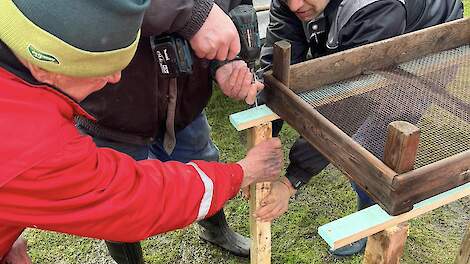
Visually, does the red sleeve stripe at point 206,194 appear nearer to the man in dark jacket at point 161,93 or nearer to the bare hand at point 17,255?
the man in dark jacket at point 161,93

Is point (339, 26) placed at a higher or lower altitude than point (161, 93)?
higher

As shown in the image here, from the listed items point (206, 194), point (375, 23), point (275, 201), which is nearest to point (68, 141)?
point (206, 194)

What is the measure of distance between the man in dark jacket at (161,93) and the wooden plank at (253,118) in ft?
0.17

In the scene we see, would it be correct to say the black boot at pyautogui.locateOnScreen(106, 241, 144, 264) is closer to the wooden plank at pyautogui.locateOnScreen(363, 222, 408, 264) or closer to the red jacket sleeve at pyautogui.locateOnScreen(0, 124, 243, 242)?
the red jacket sleeve at pyautogui.locateOnScreen(0, 124, 243, 242)

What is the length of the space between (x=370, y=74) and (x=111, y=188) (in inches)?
36.7

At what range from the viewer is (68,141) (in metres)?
1.08

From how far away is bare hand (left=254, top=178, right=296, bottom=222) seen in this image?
5.92ft

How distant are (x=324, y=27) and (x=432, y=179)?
80 cm

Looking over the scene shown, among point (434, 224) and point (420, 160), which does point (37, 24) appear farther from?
point (434, 224)

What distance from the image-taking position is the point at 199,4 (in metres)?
1.37

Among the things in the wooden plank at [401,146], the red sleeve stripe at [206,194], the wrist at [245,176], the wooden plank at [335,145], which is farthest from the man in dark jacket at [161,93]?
the wooden plank at [401,146]

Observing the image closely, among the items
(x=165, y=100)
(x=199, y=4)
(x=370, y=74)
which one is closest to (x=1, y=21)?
(x=199, y=4)

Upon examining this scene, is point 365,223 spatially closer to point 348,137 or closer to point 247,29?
point 348,137

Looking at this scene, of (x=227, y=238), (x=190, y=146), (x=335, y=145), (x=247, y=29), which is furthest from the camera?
(x=227, y=238)
